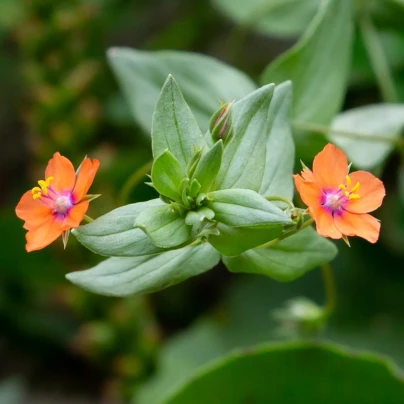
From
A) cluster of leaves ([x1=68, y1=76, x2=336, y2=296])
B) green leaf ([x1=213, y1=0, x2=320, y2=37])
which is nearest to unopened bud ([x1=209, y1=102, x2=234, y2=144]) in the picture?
cluster of leaves ([x1=68, y1=76, x2=336, y2=296])

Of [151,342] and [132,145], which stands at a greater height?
[132,145]

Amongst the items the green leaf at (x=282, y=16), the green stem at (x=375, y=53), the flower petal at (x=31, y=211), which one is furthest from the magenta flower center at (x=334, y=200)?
the green leaf at (x=282, y=16)

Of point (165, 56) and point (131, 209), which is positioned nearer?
point (131, 209)

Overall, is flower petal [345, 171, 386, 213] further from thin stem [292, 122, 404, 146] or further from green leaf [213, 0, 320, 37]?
green leaf [213, 0, 320, 37]

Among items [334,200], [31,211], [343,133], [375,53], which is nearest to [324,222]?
[334,200]

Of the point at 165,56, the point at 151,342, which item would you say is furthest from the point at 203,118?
the point at 151,342

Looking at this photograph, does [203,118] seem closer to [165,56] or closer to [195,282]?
[165,56]
